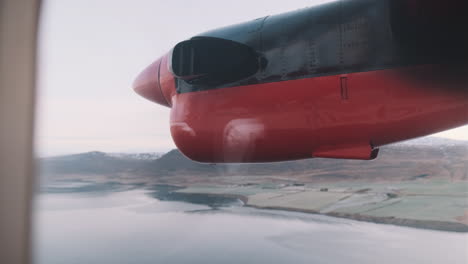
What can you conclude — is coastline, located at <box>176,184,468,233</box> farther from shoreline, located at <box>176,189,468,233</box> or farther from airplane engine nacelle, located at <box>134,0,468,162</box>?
airplane engine nacelle, located at <box>134,0,468,162</box>

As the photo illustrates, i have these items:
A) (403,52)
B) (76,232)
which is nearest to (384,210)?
(76,232)

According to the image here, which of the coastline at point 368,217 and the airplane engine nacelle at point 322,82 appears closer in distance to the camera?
the airplane engine nacelle at point 322,82

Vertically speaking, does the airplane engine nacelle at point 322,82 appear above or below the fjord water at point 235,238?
above

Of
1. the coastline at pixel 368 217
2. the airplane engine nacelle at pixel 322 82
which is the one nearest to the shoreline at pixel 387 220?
the coastline at pixel 368 217

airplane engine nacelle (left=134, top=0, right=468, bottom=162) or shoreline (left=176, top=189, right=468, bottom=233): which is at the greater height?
airplane engine nacelle (left=134, top=0, right=468, bottom=162)

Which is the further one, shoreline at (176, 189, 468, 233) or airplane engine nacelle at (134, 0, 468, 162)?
shoreline at (176, 189, 468, 233)

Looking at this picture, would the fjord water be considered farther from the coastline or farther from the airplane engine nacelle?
the airplane engine nacelle

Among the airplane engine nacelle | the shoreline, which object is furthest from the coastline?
the airplane engine nacelle

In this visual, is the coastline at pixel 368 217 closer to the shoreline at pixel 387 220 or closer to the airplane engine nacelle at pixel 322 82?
the shoreline at pixel 387 220

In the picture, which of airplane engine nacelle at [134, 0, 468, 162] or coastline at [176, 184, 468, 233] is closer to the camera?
airplane engine nacelle at [134, 0, 468, 162]

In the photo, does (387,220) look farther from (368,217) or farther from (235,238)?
(235,238)
